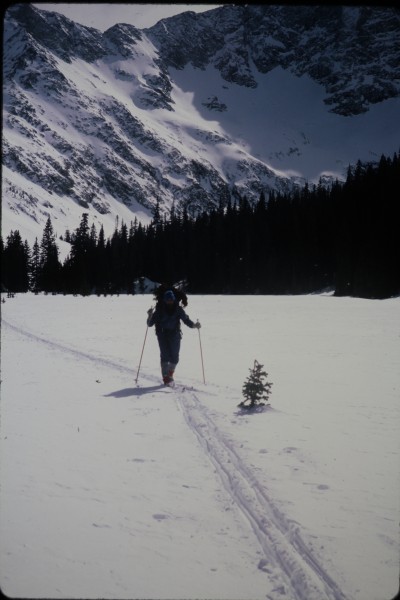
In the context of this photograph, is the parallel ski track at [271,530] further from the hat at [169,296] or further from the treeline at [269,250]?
the treeline at [269,250]

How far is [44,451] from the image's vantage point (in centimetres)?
574

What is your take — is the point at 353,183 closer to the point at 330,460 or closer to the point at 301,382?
the point at 301,382

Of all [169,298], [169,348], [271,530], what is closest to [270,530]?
[271,530]

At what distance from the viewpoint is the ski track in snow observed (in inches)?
133

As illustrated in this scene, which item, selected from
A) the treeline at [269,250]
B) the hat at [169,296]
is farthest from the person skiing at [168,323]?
the treeline at [269,250]

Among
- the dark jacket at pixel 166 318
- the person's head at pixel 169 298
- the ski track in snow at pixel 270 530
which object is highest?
the person's head at pixel 169 298

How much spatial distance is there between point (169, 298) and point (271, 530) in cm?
713

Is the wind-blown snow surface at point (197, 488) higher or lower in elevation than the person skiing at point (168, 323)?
lower

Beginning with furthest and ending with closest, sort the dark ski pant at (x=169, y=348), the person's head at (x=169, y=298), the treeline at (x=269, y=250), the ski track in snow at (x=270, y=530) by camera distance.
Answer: the treeline at (x=269, y=250) < the person's head at (x=169, y=298) < the dark ski pant at (x=169, y=348) < the ski track in snow at (x=270, y=530)

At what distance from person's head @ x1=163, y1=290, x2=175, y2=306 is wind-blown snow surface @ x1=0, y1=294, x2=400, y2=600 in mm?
1902

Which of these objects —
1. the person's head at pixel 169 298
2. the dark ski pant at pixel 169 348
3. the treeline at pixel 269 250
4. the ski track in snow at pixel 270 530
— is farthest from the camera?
the treeline at pixel 269 250

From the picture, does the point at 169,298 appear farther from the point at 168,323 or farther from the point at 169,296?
the point at 168,323

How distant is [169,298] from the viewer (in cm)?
1076

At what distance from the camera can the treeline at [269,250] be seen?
49406mm
